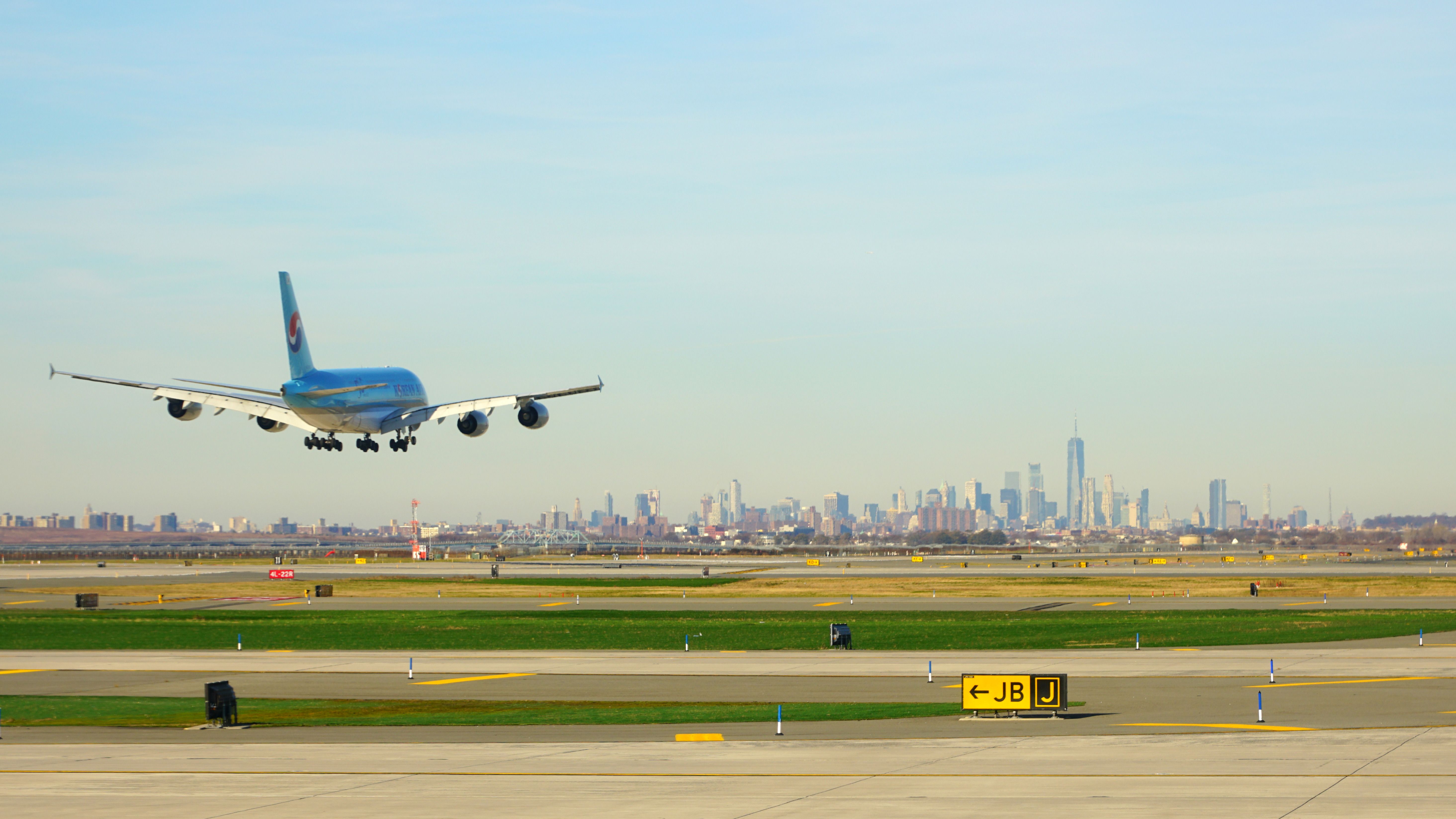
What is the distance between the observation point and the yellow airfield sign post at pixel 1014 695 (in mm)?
37250

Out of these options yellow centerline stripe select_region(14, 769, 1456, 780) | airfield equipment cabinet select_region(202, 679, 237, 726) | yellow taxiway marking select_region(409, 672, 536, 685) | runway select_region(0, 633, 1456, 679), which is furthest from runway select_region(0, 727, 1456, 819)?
runway select_region(0, 633, 1456, 679)

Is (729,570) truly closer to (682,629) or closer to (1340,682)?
(682,629)

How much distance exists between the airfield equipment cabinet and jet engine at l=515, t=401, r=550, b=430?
24648 millimetres

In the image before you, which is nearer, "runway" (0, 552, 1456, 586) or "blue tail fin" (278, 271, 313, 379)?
"blue tail fin" (278, 271, 313, 379)

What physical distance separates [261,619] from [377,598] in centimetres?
2059

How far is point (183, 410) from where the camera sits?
64.0 m

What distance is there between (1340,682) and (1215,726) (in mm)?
12453

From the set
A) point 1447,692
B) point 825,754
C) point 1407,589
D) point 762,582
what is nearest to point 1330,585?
point 1407,589

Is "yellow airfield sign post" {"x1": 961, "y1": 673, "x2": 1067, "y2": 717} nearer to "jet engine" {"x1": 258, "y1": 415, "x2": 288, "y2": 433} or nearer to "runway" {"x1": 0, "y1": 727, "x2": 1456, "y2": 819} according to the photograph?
"runway" {"x1": 0, "y1": 727, "x2": 1456, "y2": 819}

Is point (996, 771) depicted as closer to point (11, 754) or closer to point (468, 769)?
point (468, 769)

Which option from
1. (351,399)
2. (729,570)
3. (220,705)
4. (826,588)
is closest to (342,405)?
(351,399)

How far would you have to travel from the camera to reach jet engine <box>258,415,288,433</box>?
2645 inches

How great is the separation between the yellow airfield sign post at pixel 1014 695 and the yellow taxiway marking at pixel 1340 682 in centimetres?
958

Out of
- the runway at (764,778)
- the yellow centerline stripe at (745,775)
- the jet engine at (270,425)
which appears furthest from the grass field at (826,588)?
the yellow centerline stripe at (745,775)
